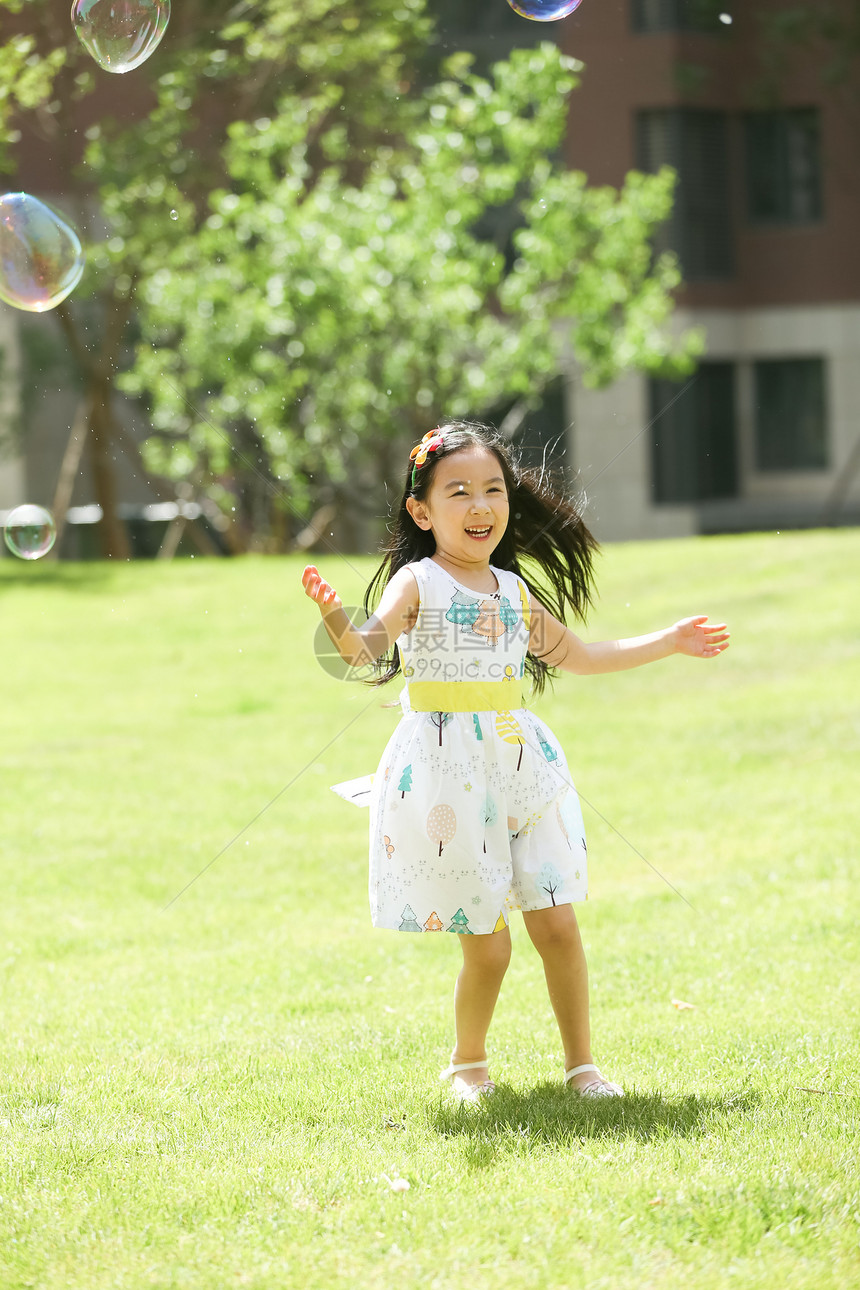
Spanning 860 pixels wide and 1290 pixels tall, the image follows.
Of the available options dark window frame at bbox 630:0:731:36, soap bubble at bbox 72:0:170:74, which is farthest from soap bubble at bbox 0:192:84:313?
dark window frame at bbox 630:0:731:36

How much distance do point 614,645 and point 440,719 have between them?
0.51m

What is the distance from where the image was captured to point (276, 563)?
14555mm

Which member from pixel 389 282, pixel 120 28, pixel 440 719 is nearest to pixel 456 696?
pixel 440 719

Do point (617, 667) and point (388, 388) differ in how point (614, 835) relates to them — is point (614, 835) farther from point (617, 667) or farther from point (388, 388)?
point (388, 388)

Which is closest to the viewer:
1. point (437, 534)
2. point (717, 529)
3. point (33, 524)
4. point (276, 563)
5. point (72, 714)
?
point (437, 534)

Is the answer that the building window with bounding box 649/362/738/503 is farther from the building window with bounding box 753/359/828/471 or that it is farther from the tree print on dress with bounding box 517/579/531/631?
the tree print on dress with bounding box 517/579/531/631

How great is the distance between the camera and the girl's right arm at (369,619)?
2.97 metres

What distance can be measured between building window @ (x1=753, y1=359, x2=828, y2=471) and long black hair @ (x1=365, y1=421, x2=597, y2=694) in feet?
63.5

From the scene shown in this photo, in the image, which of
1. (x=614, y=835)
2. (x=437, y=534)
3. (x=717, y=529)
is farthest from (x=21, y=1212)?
(x=717, y=529)

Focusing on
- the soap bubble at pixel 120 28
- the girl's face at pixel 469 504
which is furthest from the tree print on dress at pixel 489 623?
the soap bubble at pixel 120 28

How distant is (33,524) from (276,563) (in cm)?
913

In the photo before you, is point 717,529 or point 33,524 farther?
point 717,529

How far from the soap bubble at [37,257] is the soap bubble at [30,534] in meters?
0.72

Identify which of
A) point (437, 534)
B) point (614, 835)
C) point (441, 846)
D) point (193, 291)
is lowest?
point (614, 835)
